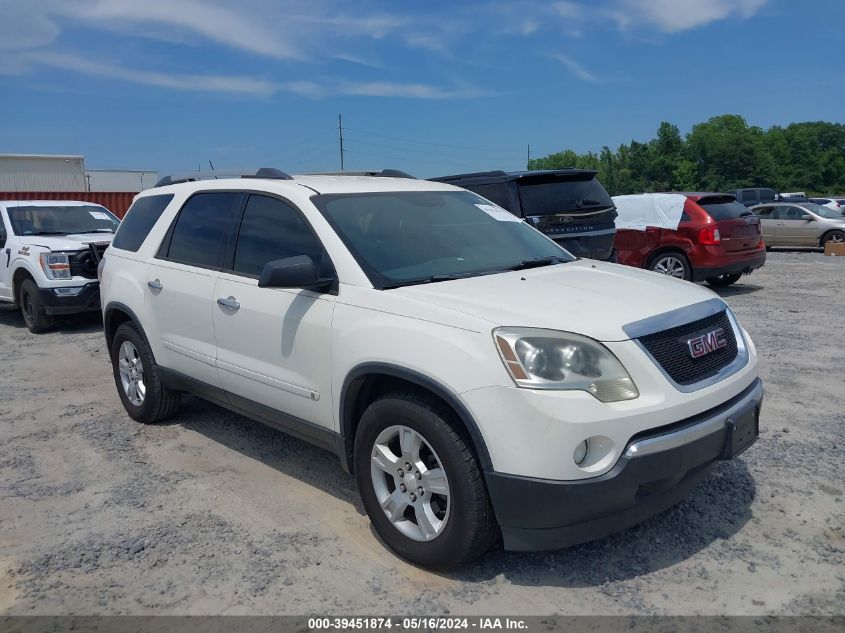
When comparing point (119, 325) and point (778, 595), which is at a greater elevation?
point (119, 325)

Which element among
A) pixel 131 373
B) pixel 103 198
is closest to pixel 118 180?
pixel 103 198

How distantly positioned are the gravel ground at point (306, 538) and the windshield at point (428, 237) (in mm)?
1432

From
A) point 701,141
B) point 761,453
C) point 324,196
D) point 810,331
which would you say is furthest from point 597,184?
point 701,141

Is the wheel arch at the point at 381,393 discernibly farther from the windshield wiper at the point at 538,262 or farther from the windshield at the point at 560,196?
the windshield at the point at 560,196

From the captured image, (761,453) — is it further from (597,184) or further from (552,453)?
(597,184)

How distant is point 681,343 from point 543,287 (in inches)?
28.9

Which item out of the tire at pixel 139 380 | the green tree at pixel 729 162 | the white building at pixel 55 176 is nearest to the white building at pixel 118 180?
the white building at pixel 55 176

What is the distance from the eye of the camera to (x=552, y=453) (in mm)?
2871

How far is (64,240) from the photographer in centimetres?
1002

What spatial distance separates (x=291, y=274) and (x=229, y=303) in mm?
911

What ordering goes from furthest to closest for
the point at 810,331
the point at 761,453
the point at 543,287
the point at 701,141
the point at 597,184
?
the point at 701,141 → the point at 597,184 → the point at 810,331 → the point at 761,453 → the point at 543,287

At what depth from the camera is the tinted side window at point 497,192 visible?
27.0 feet

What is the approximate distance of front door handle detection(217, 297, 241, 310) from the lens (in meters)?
4.29

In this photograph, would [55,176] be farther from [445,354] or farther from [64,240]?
[445,354]
